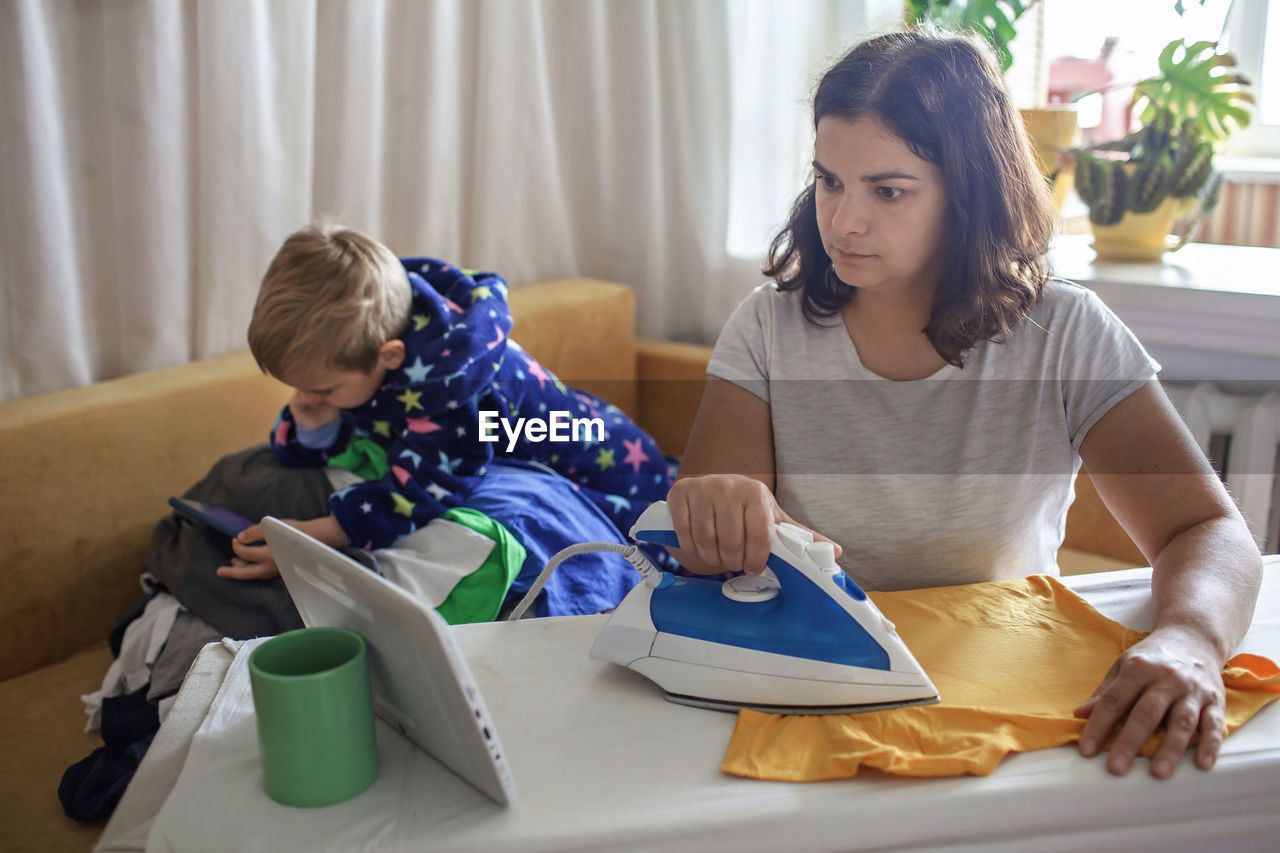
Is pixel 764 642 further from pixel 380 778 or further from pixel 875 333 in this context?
pixel 875 333

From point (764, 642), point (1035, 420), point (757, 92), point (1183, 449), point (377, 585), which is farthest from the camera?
point (757, 92)

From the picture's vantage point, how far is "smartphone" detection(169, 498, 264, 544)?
4.57 feet

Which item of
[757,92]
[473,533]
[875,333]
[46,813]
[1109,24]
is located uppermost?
[1109,24]

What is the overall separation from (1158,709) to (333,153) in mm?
1667

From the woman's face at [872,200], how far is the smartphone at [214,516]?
889 mm

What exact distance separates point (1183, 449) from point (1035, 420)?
156 millimetres

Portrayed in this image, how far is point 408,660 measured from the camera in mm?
623

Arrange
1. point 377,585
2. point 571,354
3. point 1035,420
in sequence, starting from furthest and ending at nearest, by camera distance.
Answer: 1. point 571,354
2. point 1035,420
3. point 377,585

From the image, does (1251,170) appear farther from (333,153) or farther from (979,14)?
(333,153)

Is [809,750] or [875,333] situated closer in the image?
[809,750]

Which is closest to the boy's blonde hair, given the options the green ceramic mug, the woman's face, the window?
the woman's face

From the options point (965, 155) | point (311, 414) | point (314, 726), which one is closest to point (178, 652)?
point (311, 414)

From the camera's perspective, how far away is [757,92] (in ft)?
7.83

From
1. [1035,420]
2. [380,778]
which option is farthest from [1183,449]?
[380,778]
